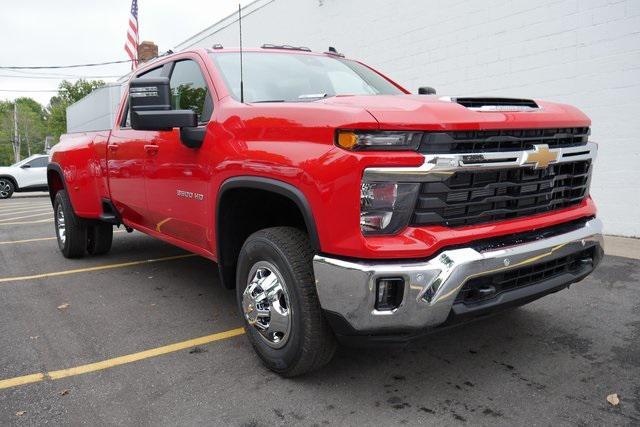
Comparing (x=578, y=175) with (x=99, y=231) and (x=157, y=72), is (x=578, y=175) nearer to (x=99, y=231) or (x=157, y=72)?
(x=157, y=72)

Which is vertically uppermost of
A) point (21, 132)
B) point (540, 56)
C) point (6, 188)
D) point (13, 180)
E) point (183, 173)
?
point (540, 56)

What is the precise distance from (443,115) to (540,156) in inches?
26.2

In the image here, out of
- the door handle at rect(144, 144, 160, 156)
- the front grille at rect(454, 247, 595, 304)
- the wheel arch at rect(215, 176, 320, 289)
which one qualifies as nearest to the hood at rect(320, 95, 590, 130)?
the wheel arch at rect(215, 176, 320, 289)

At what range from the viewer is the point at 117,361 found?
3299 millimetres

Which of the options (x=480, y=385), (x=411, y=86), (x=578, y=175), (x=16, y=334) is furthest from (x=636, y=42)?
(x=16, y=334)

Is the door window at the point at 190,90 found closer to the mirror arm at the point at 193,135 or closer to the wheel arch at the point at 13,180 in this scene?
the mirror arm at the point at 193,135

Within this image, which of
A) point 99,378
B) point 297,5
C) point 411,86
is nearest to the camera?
point 99,378

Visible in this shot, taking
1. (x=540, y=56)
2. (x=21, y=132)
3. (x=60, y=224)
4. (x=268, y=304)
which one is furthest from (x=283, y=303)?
(x=21, y=132)

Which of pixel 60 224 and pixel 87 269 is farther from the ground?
pixel 60 224

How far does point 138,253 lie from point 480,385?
486cm

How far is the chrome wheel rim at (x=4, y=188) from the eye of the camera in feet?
61.5

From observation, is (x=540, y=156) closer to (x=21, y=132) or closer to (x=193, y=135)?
(x=193, y=135)

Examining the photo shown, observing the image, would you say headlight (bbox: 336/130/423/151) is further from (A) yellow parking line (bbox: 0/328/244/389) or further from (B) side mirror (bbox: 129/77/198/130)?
(A) yellow parking line (bbox: 0/328/244/389)

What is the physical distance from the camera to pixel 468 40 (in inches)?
312
